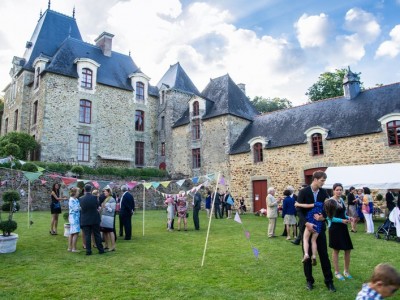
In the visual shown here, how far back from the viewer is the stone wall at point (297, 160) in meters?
14.2

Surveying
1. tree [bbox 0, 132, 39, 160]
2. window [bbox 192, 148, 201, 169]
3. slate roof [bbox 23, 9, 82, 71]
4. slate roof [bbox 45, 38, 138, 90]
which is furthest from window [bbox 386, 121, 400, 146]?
slate roof [bbox 23, 9, 82, 71]

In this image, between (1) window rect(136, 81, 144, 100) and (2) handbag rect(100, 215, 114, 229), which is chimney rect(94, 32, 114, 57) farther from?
(2) handbag rect(100, 215, 114, 229)

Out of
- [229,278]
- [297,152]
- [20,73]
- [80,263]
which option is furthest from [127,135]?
[229,278]

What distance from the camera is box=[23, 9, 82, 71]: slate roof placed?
73.6 ft

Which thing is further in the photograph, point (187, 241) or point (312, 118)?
point (312, 118)

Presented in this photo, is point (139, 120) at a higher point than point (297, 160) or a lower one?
higher

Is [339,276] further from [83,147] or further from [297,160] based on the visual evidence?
[83,147]

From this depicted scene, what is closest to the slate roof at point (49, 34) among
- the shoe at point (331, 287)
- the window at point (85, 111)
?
the window at point (85, 111)

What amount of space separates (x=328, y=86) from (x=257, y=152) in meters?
14.6

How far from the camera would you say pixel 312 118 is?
57.0 feet

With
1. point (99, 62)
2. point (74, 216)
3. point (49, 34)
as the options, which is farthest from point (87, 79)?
point (74, 216)

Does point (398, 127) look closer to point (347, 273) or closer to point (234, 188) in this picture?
point (234, 188)

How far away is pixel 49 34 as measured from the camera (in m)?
23.5

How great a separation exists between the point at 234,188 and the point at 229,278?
14.9 m
